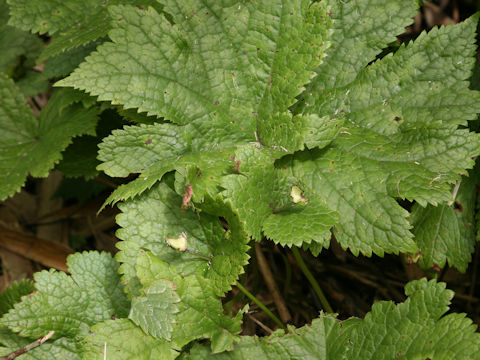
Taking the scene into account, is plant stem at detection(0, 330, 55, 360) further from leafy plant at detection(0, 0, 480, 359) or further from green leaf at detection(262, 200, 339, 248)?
green leaf at detection(262, 200, 339, 248)

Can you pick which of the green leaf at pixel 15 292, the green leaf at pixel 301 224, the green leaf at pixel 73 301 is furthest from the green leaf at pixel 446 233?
the green leaf at pixel 15 292

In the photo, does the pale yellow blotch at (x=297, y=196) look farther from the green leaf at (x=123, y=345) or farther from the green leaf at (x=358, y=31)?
the green leaf at (x=123, y=345)

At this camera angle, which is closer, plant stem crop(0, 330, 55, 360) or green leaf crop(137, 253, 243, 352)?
green leaf crop(137, 253, 243, 352)

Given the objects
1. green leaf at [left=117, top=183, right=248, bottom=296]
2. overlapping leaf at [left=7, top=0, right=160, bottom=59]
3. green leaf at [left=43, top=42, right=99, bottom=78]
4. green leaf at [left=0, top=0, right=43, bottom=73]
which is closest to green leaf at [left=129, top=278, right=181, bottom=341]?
green leaf at [left=117, top=183, right=248, bottom=296]

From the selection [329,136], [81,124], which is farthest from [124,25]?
[329,136]

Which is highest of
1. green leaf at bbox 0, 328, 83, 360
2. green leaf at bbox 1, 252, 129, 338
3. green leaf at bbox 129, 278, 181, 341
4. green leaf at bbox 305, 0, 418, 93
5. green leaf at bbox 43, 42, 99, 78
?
green leaf at bbox 305, 0, 418, 93

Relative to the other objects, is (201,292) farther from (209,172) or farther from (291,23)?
(291,23)

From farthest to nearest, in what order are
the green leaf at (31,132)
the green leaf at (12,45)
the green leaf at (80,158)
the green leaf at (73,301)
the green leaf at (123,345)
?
the green leaf at (12,45) → the green leaf at (80,158) → the green leaf at (31,132) → the green leaf at (73,301) → the green leaf at (123,345)

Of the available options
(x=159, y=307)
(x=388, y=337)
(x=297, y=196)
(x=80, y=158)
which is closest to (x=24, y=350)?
(x=159, y=307)

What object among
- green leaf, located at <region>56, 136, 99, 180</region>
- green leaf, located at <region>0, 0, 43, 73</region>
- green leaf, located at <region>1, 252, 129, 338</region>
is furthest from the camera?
green leaf, located at <region>0, 0, 43, 73</region>
